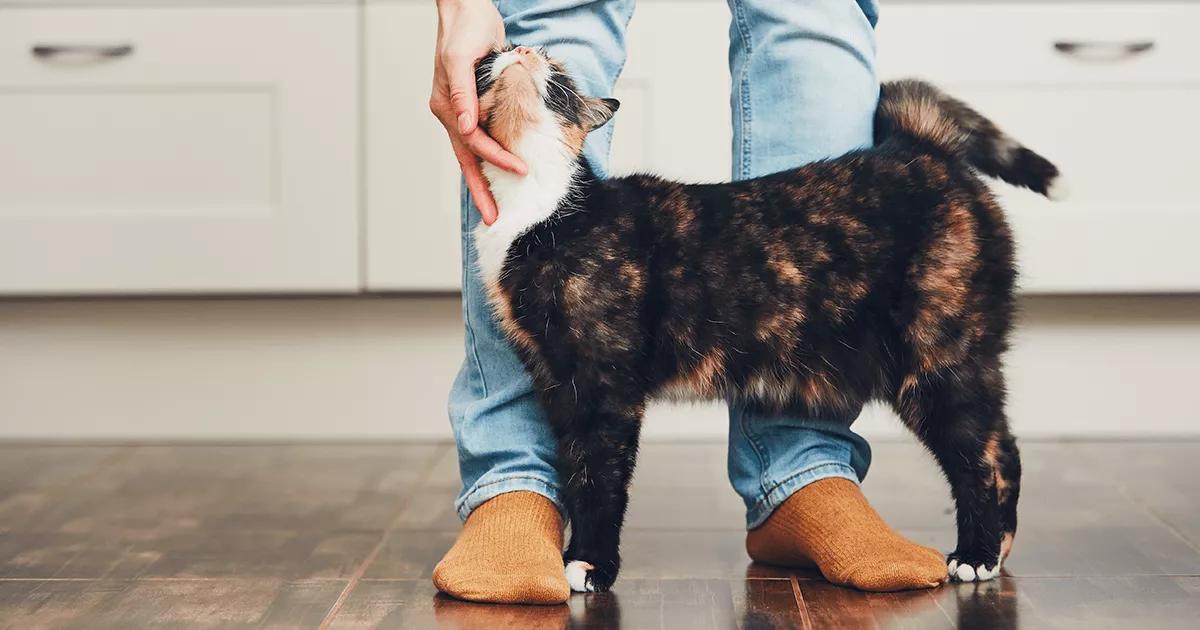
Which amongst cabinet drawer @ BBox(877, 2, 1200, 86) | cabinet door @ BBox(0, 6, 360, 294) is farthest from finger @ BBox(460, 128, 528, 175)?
cabinet drawer @ BBox(877, 2, 1200, 86)

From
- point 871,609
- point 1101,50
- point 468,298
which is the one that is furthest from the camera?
point 1101,50

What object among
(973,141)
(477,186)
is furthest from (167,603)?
(973,141)

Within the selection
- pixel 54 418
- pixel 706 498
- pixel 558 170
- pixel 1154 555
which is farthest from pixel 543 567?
pixel 54 418

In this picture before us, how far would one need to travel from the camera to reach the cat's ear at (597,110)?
1304 mm

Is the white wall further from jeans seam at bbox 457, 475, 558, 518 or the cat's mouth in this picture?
the cat's mouth

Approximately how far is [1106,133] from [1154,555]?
94 cm

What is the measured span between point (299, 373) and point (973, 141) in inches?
52.2

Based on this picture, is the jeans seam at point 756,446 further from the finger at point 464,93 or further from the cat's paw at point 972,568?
the finger at point 464,93

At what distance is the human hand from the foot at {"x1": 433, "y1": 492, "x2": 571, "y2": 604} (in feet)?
0.99

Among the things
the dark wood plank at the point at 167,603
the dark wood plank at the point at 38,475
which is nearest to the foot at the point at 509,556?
the dark wood plank at the point at 167,603

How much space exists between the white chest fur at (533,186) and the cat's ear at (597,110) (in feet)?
0.11

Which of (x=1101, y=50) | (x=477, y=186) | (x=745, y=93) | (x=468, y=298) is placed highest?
(x=1101, y=50)

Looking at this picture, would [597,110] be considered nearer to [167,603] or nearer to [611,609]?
[611,609]

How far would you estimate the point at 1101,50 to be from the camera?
211cm
